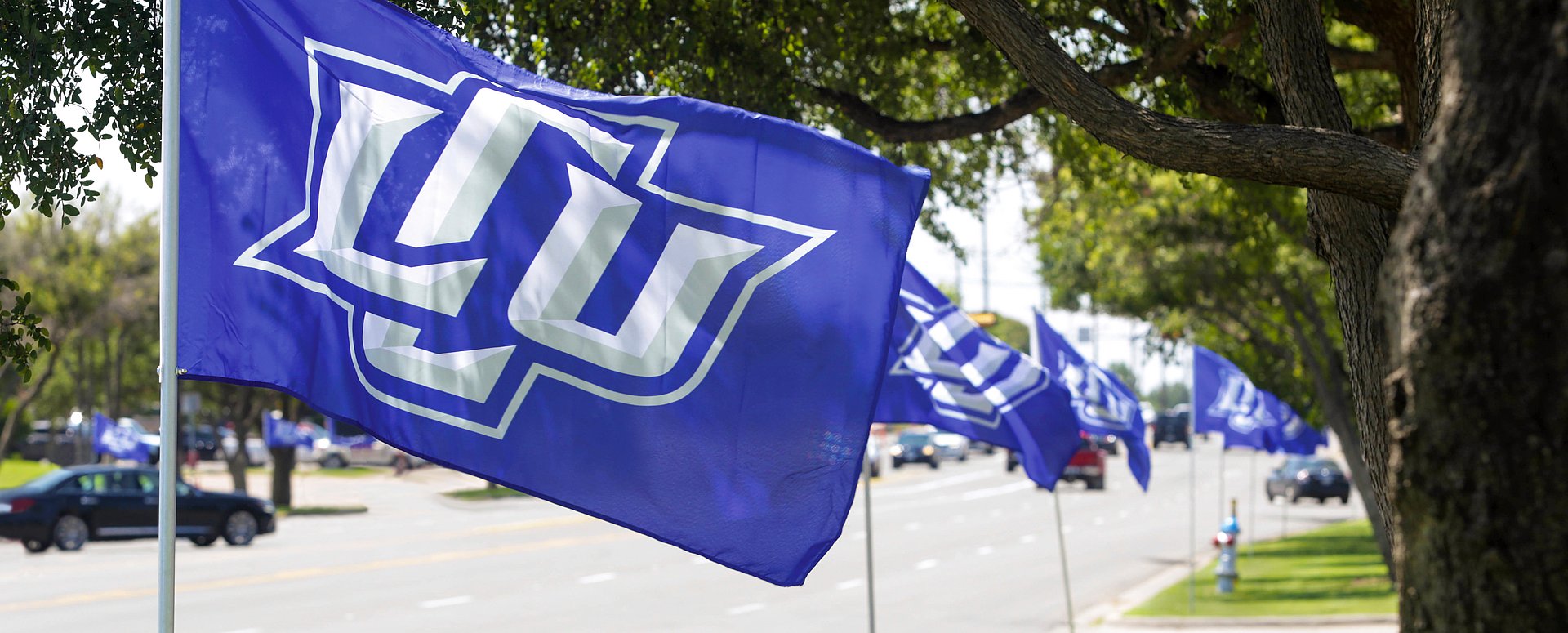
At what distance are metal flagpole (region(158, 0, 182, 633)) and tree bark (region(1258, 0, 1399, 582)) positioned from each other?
12.9ft

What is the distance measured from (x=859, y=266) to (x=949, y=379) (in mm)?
6249

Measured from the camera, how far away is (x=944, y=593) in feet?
62.4

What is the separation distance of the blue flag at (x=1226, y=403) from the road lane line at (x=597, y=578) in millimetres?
8452

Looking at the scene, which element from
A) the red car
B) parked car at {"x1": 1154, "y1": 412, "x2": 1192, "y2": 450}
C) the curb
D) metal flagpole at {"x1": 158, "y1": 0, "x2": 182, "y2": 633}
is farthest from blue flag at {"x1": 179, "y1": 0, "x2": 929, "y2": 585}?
parked car at {"x1": 1154, "y1": 412, "x2": 1192, "y2": 450}

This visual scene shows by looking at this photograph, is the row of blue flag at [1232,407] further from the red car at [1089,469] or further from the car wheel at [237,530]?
the car wheel at [237,530]

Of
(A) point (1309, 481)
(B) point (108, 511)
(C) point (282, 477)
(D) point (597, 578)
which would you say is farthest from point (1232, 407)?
(C) point (282, 477)

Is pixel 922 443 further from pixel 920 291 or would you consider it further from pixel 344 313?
pixel 344 313

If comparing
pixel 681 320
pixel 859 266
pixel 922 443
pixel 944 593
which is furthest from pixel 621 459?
pixel 922 443

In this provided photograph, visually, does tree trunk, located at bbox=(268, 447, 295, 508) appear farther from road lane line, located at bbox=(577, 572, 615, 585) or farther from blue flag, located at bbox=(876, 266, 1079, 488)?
blue flag, located at bbox=(876, 266, 1079, 488)

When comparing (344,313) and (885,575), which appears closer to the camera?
(344,313)

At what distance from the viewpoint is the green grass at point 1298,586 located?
16969 mm

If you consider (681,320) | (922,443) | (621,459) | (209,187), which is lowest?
(922,443)

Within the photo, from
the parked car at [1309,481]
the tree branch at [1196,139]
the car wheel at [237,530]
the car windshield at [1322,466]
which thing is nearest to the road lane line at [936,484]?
the parked car at [1309,481]

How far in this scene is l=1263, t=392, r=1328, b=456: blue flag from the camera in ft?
94.7
